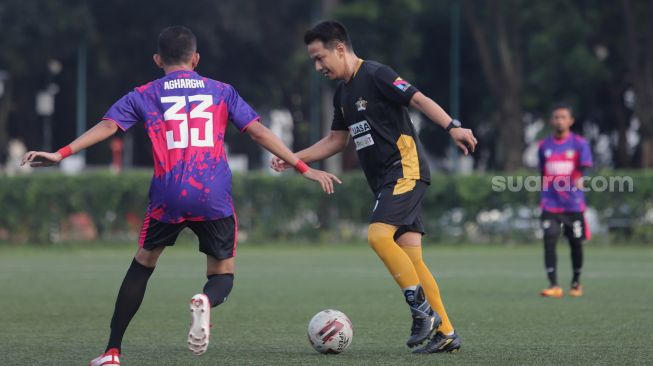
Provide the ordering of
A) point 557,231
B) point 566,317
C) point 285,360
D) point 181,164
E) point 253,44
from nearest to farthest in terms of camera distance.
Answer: point 181,164 → point 285,360 → point 566,317 → point 557,231 → point 253,44

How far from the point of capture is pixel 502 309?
41.3ft

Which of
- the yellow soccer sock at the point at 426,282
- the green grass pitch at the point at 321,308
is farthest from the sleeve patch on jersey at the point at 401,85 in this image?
the green grass pitch at the point at 321,308

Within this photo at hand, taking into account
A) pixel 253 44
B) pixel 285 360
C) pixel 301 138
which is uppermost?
pixel 253 44

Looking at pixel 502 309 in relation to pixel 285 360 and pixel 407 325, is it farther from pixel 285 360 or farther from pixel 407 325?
pixel 285 360

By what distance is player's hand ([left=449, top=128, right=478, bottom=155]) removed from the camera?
803 cm

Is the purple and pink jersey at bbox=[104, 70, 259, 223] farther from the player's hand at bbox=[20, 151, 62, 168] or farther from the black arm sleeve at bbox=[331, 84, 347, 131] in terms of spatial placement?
the black arm sleeve at bbox=[331, 84, 347, 131]

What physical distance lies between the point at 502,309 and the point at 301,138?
35399 mm

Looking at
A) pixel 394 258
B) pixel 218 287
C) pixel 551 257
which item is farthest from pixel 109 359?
pixel 551 257

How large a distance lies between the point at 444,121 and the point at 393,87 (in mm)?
554

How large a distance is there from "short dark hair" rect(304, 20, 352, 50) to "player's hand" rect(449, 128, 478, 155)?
3.63ft

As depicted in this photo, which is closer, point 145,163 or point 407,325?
point 407,325

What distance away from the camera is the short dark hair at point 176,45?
309 inches

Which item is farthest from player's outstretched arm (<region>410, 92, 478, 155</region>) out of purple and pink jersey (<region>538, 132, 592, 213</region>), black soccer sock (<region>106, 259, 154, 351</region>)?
purple and pink jersey (<region>538, 132, 592, 213</region>)

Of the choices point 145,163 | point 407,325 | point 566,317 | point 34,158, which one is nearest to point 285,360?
point 34,158
